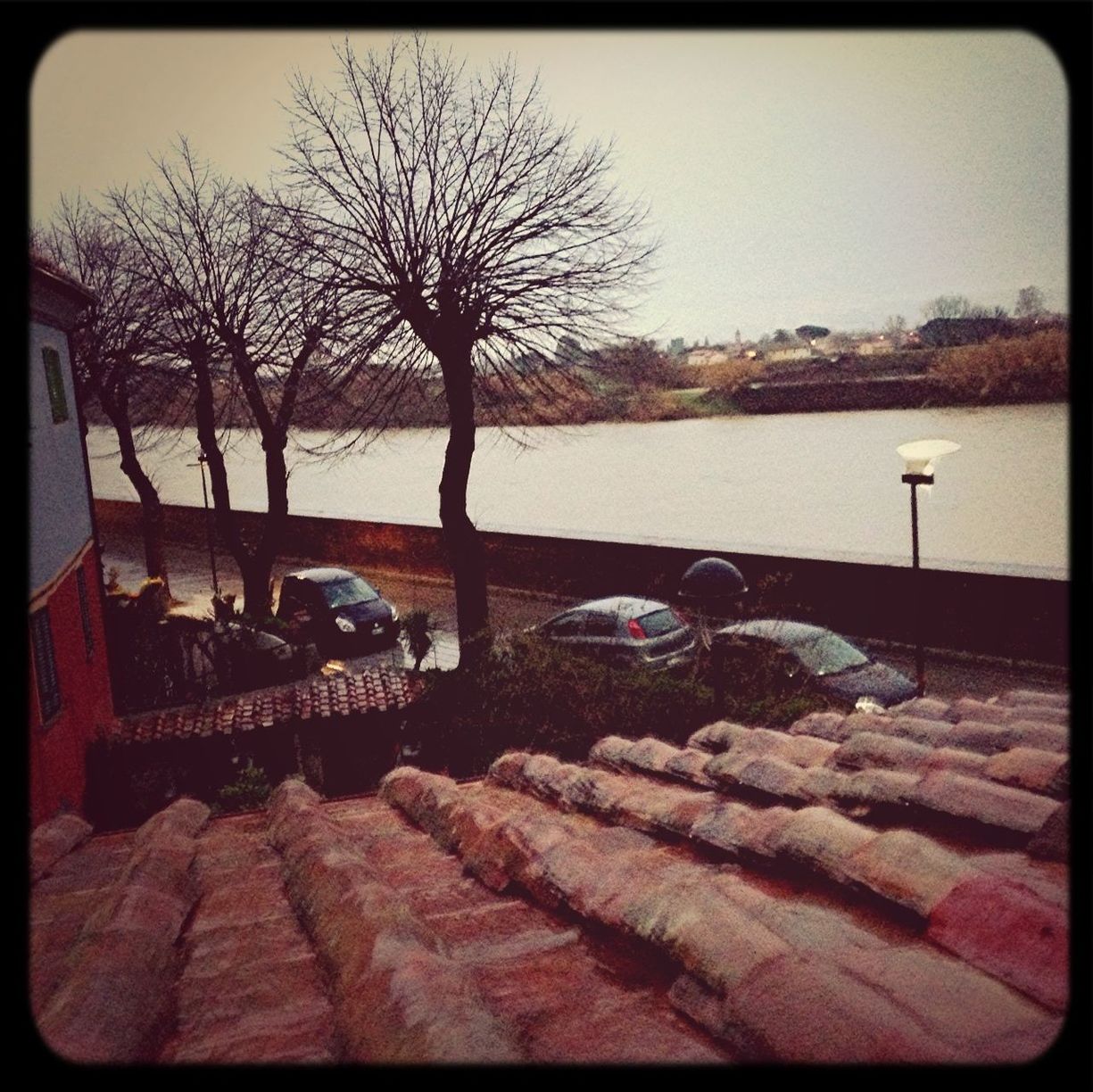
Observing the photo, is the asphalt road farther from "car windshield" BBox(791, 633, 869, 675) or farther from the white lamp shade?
the white lamp shade

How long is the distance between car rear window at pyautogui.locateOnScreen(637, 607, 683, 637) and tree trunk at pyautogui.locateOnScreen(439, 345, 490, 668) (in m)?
1.91

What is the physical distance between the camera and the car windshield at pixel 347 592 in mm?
14203

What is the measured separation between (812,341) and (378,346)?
8.04 m

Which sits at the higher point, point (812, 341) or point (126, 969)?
point (812, 341)

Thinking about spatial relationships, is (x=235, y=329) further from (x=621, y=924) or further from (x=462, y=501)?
(x=621, y=924)

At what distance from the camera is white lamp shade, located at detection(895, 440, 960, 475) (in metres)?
8.07

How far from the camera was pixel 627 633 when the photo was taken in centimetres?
1054

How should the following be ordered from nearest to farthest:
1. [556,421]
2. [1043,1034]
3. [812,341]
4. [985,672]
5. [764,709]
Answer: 1. [1043,1034]
2. [764,709]
3. [985,672]
4. [556,421]
5. [812,341]

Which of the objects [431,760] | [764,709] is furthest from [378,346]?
[764,709]

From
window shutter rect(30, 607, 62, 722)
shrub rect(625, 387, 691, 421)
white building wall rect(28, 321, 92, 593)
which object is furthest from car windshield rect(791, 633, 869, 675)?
shrub rect(625, 387, 691, 421)

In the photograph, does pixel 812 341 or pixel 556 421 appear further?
pixel 812 341

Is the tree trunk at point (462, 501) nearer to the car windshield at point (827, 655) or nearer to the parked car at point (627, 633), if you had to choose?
the parked car at point (627, 633)

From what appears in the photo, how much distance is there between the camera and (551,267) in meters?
10.1
